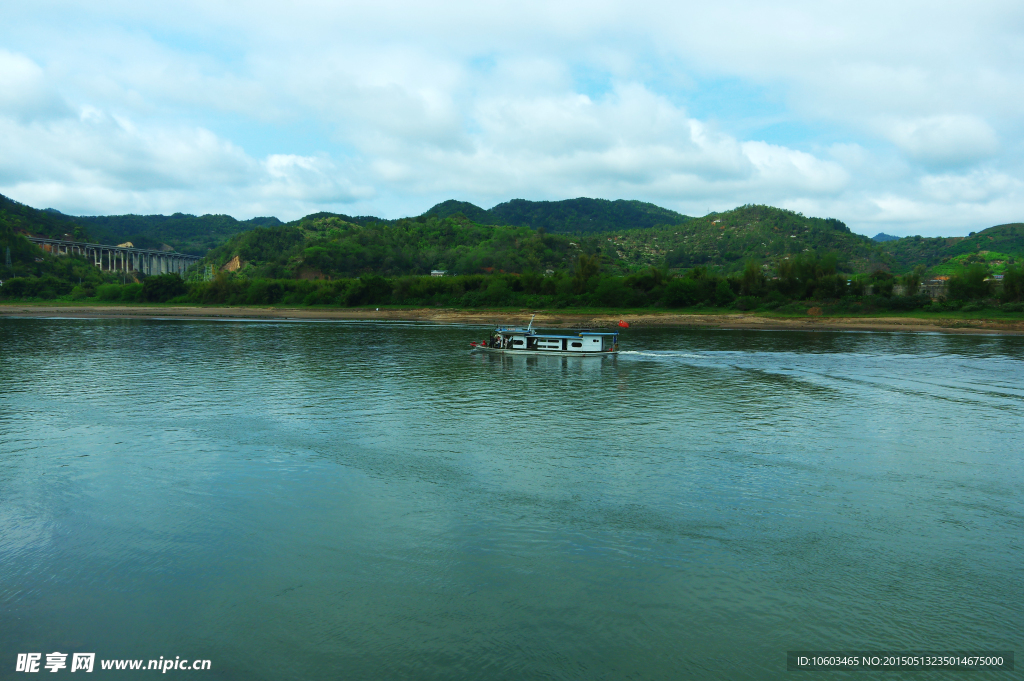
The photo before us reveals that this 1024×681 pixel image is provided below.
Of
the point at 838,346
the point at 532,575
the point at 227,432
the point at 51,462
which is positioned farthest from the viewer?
the point at 838,346

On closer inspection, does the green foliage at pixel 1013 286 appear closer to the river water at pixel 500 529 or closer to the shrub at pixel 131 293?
the river water at pixel 500 529

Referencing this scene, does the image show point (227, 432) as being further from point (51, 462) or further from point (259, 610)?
point (259, 610)

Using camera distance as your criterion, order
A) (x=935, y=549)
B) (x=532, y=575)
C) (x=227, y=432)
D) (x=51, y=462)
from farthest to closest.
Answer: (x=227, y=432) < (x=51, y=462) < (x=935, y=549) < (x=532, y=575)

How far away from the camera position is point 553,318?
118 metres

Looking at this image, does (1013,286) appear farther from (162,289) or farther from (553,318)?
(162,289)

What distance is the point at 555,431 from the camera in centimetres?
3117

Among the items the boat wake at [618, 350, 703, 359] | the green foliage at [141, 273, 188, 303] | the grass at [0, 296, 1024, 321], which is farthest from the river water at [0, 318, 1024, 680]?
the green foliage at [141, 273, 188, 303]

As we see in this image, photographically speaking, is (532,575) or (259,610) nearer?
(259,610)

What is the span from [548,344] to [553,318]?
52.6 m

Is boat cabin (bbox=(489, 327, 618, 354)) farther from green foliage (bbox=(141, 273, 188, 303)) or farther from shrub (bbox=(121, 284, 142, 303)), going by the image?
shrub (bbox=(121, 284, 142, 303))

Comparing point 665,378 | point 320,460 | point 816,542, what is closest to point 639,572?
point 816,542

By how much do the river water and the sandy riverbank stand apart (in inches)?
2548

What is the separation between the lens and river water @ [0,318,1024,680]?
13.2m

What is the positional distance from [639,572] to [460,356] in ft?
155
